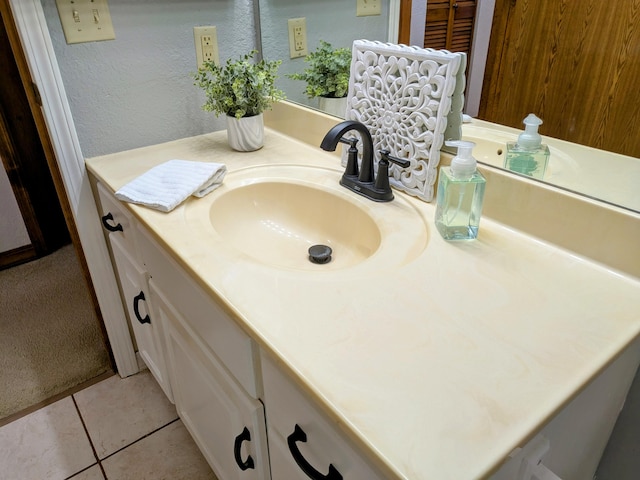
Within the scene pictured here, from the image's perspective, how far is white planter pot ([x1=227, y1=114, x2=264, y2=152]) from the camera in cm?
132

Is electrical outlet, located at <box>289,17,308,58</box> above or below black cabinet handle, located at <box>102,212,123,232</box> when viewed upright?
above

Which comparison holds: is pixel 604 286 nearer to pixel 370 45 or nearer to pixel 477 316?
pixel 477 316

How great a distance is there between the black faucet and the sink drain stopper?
0.15 meters

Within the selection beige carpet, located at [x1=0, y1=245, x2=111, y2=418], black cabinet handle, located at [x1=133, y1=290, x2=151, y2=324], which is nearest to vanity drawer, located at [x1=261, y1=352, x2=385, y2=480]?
black cabinet handle, located at [x1=133, y1=290, x2=151, y2=324]

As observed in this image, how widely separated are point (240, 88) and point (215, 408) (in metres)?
0.82

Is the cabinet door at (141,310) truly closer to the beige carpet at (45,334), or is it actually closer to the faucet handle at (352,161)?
the beige carpet at (45,334)

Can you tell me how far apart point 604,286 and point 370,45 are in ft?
2.23

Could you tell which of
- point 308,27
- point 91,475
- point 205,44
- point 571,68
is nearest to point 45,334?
point 91,475

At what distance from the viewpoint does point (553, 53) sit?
2.59 feet

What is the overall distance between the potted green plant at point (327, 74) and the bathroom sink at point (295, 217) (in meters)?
0.26

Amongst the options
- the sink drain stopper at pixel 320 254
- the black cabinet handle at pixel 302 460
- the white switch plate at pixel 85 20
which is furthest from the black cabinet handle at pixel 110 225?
the black cabinet handle at pixel 302 460

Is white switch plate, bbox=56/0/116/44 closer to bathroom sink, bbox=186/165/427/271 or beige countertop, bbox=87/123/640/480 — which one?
bathroom sink, bbox=186/165/427/271

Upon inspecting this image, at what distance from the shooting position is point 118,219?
1257 millimetres

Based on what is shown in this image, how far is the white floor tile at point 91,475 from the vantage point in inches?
53.3
